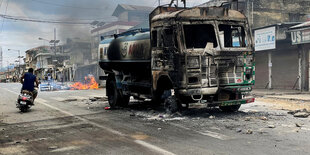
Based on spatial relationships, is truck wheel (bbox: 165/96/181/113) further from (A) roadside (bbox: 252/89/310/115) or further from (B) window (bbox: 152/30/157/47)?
(A) roadside (bbox: 252/89/310/115)

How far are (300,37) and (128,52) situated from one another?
14.4 metres

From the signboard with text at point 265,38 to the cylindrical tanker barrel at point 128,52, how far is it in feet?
47.2

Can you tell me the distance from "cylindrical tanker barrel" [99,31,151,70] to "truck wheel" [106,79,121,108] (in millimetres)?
637

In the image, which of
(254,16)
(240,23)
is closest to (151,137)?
(240,23)

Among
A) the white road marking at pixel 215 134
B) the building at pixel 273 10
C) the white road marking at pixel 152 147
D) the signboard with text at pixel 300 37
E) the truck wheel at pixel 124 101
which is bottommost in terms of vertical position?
the white road marking at pixel 152 147

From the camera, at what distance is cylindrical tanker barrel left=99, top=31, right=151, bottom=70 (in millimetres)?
10164

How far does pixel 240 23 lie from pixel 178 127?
4.06 m

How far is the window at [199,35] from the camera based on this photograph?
29.4ft

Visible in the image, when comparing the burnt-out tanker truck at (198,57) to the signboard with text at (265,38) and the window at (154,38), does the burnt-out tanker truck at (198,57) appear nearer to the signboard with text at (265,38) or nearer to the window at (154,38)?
the window at (154,38)

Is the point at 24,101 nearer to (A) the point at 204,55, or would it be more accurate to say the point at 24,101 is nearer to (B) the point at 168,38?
(B) the point at 168,38

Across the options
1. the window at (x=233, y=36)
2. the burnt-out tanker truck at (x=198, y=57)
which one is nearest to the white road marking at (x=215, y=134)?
the burnt-out tanker truck at (x=198, y=57)

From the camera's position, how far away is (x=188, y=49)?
27.7ft

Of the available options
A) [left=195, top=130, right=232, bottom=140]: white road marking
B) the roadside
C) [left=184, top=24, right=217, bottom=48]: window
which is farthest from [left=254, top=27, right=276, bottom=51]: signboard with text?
[left=195, top=130, right=232, bottom=140]: white road marking

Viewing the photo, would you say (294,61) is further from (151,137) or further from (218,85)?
(151,137)
